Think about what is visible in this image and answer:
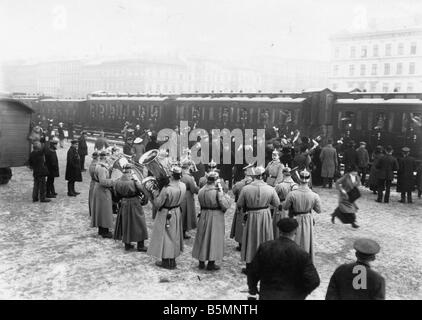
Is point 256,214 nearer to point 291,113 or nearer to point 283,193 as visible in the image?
point 283,193

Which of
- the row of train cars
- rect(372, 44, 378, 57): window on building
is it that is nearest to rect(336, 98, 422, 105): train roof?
the row of train cars

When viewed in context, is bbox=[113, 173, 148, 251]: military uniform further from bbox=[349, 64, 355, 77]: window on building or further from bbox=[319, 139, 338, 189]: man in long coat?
bbox=[349, 64, 355, 77]: window on building

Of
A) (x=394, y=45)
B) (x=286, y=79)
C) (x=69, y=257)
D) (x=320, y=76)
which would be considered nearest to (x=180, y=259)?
(x=69, y=257)

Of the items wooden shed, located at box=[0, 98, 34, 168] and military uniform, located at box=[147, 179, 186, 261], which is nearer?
military uniform, located at box=[147, 179, 186, 261]

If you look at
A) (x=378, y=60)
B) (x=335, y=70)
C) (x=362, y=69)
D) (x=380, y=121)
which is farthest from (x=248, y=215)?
(x=335, y=70)

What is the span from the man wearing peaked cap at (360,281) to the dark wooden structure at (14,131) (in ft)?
42.3

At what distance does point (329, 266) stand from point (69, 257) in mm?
4396

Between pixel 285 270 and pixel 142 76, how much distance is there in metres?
64.7

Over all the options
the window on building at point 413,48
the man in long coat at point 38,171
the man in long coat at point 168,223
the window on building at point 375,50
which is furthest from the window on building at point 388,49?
the man in long coat at point 168,223

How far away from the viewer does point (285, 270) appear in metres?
4.23

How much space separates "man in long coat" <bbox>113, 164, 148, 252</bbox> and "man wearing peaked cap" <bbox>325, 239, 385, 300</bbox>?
14.4ft

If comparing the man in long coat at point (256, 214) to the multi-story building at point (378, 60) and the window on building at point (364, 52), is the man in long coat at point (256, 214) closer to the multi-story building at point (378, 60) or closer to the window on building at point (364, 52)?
the multi-story building at point (378, 60)

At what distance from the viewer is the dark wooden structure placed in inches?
574

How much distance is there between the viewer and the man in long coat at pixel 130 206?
7605mm
